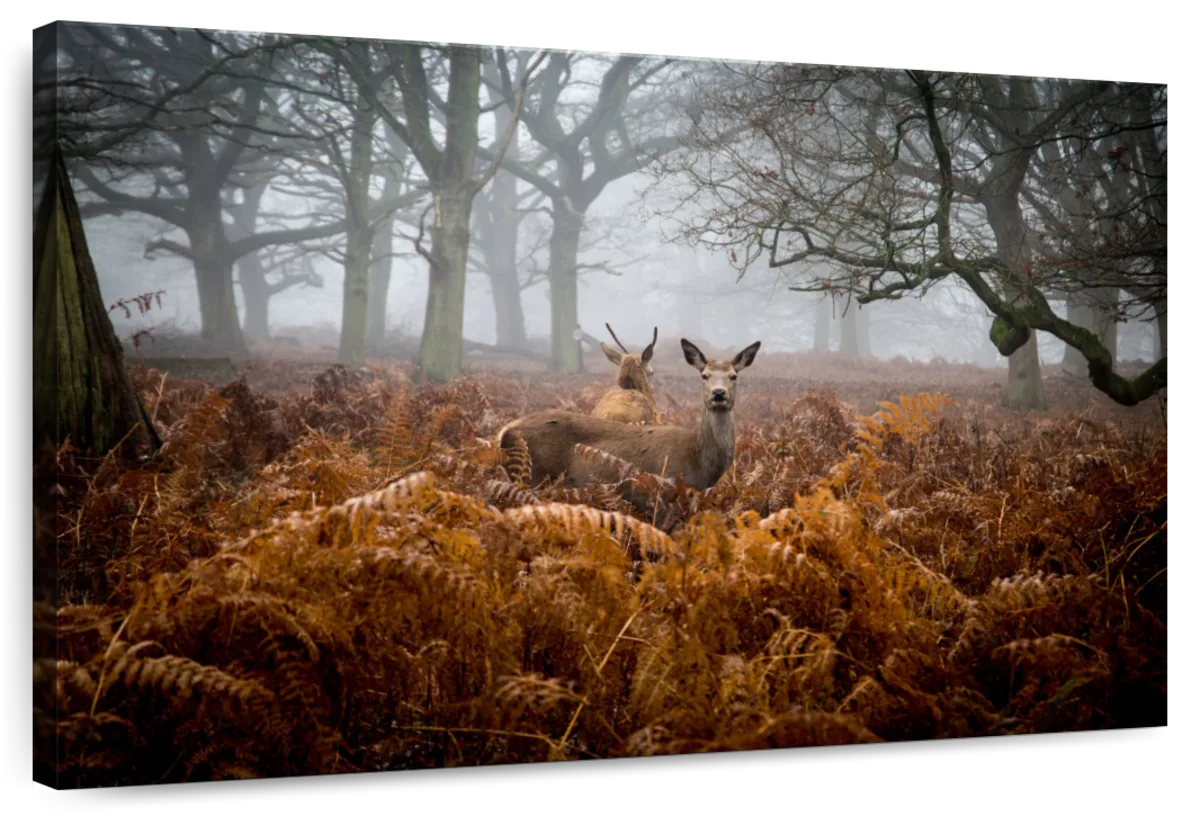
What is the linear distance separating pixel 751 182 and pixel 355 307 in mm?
2190

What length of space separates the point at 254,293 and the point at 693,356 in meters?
2.29

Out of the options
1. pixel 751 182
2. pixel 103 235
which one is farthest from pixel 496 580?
pixel 751 182

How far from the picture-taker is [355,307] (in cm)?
438

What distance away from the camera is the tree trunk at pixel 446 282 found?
453 centimetres

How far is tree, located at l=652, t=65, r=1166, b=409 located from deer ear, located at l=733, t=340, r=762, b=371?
43cm

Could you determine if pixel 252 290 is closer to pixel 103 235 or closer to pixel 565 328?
pixel 103 235

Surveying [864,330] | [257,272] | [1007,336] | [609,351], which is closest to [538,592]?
[609,351]

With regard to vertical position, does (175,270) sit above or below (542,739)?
above

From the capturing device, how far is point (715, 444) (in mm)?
5387

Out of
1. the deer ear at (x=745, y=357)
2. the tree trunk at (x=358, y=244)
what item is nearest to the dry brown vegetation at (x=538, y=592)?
the deer ear at (x=745, y=357)

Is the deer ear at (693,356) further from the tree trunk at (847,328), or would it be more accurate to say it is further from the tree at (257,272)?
the tree at (257,272)

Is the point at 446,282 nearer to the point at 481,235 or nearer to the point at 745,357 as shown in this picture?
the point at 481,235

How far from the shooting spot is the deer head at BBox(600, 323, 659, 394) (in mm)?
4797

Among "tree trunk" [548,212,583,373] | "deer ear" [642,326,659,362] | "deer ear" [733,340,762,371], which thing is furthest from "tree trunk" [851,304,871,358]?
"tree trunk" [548,212,583,373]
